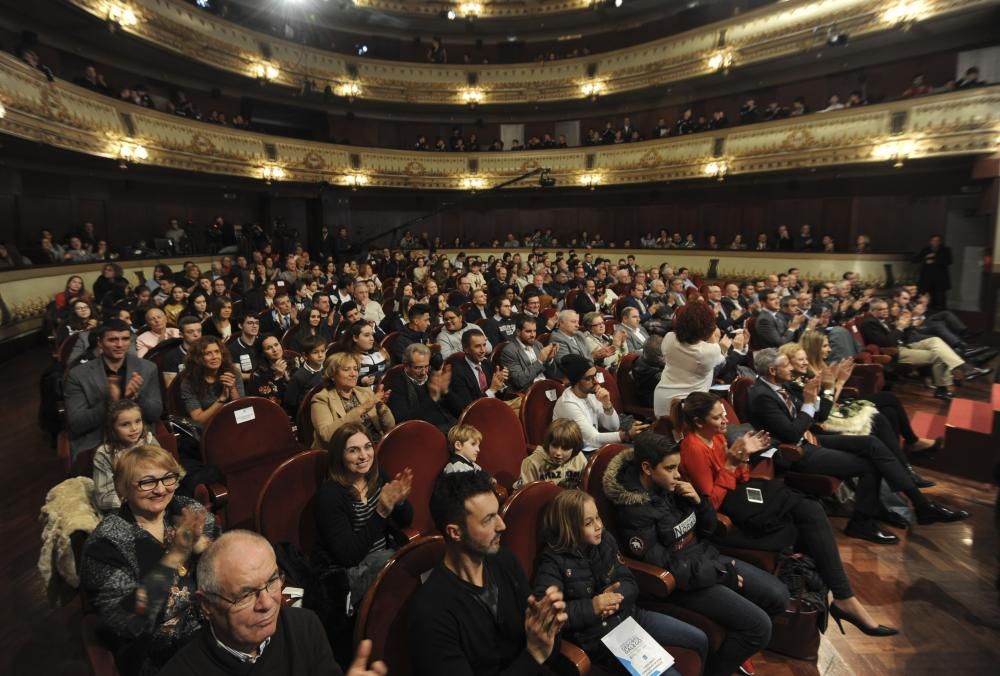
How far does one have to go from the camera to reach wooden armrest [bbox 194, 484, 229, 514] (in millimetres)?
2492

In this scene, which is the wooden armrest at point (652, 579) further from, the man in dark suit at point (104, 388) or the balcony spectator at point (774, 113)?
the balcony spectator at point (774, 113)

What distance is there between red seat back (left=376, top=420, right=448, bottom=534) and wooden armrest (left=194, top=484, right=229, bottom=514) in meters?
0.81

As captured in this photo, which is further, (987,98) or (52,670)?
(987,98)

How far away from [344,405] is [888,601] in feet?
9.81

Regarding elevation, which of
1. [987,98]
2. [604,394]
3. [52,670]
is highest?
[987,98]

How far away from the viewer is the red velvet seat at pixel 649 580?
6.56ft

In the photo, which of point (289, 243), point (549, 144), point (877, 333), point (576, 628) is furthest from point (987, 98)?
point (289, 243)

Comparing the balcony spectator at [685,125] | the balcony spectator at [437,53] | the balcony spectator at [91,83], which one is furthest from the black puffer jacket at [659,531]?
the balcony spectator at [437,53]

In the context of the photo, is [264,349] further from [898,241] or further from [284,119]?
[284,119]

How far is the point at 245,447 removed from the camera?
296 centimetres

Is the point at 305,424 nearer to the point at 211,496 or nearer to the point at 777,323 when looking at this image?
the point at 211,496

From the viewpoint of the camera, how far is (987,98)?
9.38m

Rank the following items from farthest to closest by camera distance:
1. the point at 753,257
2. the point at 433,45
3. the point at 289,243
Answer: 1. the point at 433,45
2. the point at 289,243
3. the point at 753,257

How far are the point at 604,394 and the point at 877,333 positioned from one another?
15.1 feet
